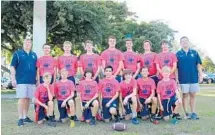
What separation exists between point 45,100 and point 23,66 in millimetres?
816

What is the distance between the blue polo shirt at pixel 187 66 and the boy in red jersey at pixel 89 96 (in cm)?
192

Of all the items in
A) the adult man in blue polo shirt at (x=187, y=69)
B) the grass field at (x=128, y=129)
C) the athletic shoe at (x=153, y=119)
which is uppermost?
the adult man in blue polo shirt at (x=187, y=69)

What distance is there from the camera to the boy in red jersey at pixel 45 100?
7.38 meters

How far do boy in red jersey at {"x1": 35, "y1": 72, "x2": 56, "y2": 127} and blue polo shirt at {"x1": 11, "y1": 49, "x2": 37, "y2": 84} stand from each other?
0.31 metres

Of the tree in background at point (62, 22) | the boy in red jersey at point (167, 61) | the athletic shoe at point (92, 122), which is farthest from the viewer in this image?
the tree in background at point (62, 22)

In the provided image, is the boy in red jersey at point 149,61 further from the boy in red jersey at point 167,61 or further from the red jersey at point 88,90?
the red jersey at point 88,90

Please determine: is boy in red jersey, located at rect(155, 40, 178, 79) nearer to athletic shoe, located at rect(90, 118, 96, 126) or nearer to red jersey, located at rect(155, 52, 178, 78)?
red jersey, located at rect(155, 52, 178, 78)

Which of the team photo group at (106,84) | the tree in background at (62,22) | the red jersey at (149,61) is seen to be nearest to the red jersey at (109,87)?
the team photo group at (106,84)

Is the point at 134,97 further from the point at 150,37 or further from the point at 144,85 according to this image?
the point at 150,37

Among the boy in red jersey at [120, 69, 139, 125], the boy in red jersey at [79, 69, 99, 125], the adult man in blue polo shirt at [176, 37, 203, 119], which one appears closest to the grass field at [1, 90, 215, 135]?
the boy in red jersey at [79, 69, 99, 125]

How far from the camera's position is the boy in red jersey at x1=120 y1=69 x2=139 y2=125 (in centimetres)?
753

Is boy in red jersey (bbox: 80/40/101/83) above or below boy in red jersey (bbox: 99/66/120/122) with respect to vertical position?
above

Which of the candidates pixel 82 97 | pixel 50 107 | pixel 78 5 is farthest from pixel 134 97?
pixel 78 5

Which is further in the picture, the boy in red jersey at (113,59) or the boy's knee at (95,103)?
the boy in red jersey at (113,59)
